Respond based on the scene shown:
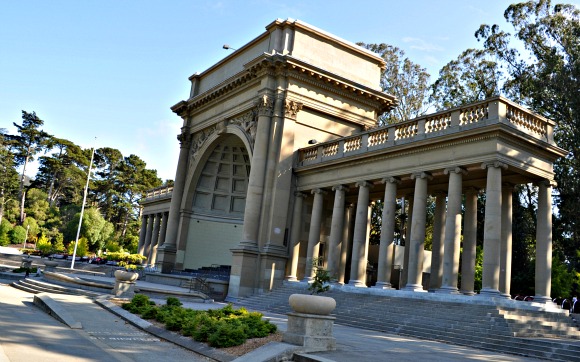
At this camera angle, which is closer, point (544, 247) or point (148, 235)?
point (544, 247)

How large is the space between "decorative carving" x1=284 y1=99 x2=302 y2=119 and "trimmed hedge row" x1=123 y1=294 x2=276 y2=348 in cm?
1524

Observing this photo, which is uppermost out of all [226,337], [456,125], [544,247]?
[456,125]

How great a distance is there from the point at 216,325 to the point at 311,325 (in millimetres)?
2430

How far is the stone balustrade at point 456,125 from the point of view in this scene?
A: 18516 millimetres

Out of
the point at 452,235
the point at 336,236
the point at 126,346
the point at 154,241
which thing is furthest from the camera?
the point at 154,241

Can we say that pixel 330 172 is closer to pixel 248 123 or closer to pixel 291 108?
pixel 291 108

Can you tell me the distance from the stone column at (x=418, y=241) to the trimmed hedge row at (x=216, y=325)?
28.1ft

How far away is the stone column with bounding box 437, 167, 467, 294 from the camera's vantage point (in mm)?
18875

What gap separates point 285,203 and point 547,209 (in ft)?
42.8

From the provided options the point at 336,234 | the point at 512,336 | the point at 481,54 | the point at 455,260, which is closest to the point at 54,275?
the point at 336,234

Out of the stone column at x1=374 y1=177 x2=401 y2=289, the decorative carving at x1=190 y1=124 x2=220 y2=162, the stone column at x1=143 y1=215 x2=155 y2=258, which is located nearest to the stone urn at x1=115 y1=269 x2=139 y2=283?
the stone column at x1=374 y1=177 x2=401 y2=289

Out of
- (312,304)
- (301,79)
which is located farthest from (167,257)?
(312,304)

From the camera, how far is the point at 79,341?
1073cm

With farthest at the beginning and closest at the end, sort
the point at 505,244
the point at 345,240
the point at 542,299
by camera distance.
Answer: the point at 345,240 → the point at 505,244 → the point at 542,299
